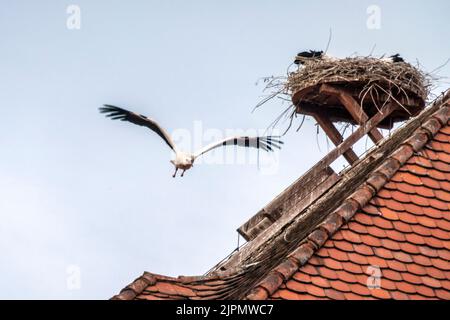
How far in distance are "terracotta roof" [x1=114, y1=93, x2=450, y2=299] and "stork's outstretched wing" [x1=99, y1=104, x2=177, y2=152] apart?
3.84 metres

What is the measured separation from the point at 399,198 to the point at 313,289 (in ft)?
4.32

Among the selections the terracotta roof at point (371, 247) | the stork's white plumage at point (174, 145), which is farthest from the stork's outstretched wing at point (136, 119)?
the terracotta roof at point (371, 247)

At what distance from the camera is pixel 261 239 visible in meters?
11.4

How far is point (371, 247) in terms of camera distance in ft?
28.6

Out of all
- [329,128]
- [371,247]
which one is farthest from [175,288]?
[329,128]

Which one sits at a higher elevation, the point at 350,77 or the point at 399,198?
the point at 350,77

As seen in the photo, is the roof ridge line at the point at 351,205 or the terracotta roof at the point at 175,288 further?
the terracotta roof at the point at 175,288

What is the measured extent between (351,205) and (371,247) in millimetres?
461

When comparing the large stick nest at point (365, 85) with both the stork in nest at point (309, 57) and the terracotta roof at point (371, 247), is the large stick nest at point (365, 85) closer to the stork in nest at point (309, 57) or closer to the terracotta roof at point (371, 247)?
the stork in nest at point (309, 57)

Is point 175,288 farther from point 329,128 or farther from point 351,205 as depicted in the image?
point 329,128

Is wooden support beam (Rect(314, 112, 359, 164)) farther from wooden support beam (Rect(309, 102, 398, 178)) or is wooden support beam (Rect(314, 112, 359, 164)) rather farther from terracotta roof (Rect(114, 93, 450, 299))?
terracotta roof (Rect(114, 93, 450, 299))

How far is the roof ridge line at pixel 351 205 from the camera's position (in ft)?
27.5
